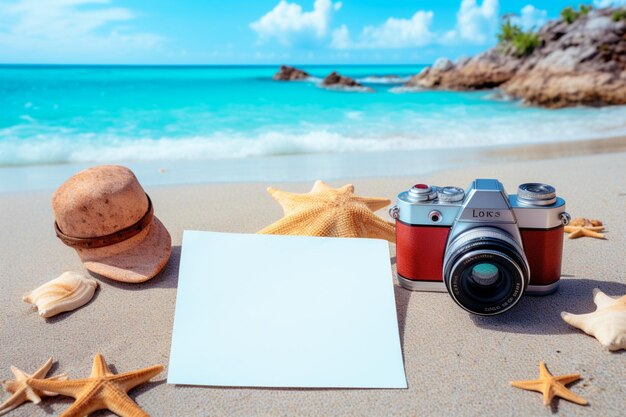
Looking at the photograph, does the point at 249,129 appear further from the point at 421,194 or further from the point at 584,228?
the point at 421,194

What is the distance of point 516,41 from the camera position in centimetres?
2136

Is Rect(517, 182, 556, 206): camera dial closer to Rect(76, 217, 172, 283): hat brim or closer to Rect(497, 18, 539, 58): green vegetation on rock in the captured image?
Rect(76, 217, 172, 283): hat brim

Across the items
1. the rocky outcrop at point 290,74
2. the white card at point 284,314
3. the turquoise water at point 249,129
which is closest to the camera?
the white card at point 284,314

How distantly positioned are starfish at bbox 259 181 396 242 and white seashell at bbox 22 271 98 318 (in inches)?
35.3

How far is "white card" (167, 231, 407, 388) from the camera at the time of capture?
6.11 feet

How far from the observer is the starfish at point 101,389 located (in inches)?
64.8

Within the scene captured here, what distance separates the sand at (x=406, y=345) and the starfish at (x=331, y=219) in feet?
1.53

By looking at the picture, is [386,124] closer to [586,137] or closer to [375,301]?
[586,137]

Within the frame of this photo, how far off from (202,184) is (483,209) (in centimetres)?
308

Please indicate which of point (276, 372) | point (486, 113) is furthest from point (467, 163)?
point (486, 113)

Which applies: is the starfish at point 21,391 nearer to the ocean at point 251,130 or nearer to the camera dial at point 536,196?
the camera dial at point 536,196

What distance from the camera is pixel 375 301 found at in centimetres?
217

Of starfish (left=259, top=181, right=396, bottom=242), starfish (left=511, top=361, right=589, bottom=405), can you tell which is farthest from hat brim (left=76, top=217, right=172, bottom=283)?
starfish (left=511, top=361, right=589, bottom=405)

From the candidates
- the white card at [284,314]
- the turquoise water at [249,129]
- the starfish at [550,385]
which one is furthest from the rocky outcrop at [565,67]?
the starfish at [550,385]
